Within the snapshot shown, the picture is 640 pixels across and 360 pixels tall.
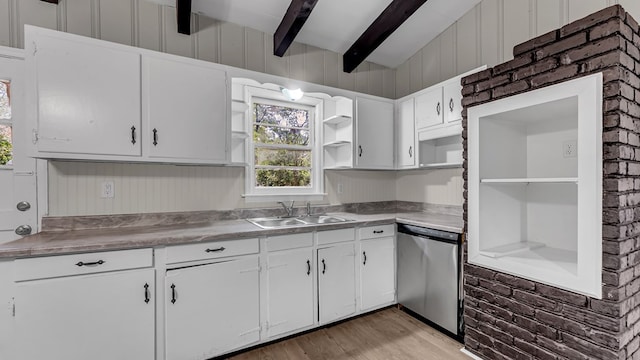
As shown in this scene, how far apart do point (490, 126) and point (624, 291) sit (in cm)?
119

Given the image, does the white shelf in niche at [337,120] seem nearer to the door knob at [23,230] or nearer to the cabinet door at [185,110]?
the cabinet door at [185,110]

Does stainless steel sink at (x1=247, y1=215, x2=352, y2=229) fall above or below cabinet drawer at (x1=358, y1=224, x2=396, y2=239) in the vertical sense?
above

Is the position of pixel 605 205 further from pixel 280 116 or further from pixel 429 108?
pixel 280 116

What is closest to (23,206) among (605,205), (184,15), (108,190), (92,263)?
(108,190)

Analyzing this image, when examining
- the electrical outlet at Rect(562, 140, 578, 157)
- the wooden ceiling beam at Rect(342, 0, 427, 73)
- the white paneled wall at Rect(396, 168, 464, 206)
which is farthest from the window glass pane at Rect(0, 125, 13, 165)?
the electrical outlet at Rect(562, 140, 578, 157)

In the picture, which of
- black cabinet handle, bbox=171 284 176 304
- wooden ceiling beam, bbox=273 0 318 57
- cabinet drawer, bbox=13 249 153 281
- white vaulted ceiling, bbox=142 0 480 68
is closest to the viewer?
cabinet drawer, bbox=13 249 153 281

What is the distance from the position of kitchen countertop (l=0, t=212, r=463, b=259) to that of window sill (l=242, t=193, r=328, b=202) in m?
0.27

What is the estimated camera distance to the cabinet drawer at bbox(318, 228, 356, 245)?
2.37 metres

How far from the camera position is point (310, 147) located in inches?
123

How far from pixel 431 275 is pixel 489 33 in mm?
2394

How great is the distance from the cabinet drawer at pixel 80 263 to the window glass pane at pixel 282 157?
139 centimetres

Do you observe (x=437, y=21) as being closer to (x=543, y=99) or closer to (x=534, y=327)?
(x=543, y=99)

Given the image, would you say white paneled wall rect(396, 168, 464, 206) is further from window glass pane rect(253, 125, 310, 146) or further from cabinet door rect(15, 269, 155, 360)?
cabinet door rect(15, 269, 155, 360)

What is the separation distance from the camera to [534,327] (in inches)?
66.0
